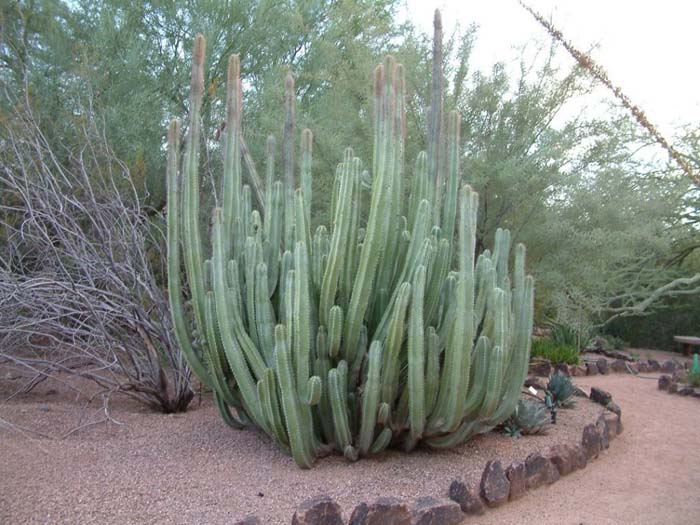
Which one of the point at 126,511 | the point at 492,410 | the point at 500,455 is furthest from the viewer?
the point at 500,455

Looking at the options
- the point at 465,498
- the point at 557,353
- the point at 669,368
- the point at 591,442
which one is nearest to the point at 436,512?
the point at 465,498

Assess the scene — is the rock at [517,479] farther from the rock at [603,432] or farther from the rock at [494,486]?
the rock at [603,432]

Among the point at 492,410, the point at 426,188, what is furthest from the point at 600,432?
the point at 426,188

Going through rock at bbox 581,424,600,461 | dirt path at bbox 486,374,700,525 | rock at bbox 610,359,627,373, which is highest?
rock at bbox 610,359,627,373

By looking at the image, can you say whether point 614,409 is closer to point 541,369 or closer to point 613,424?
point 613,424

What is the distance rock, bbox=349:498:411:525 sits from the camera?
10.5 feet

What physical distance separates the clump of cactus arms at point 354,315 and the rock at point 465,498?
0.53m

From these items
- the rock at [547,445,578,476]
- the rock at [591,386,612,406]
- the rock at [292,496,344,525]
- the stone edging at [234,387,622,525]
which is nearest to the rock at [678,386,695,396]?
the rock at [591,386,612,406]

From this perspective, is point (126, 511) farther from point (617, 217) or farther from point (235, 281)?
point (617, 217)

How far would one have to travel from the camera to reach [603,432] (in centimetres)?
534

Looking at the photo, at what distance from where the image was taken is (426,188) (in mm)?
4938

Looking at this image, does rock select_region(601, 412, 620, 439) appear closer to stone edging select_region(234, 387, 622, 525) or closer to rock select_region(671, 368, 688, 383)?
stone edging select_region(234, 387, 622, 525)

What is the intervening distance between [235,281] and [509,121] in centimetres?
634

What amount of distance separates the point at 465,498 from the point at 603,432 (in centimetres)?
216
